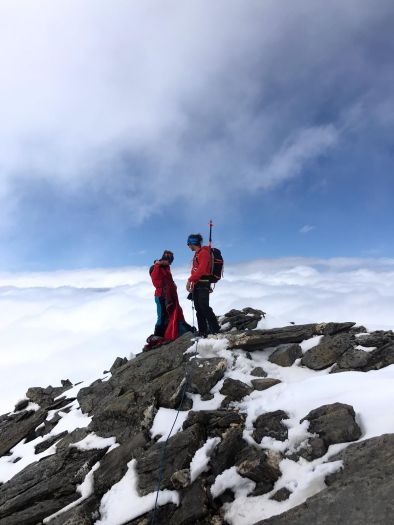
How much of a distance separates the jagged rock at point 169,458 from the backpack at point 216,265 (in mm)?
6369

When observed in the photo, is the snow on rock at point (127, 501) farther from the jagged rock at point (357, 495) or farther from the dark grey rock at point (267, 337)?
the dark grey rock at point (267, 337)

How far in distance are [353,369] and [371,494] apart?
17.1ft

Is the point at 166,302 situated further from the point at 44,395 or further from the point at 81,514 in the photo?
the point at 44,395

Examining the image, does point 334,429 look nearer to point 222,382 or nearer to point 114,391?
point 222,382

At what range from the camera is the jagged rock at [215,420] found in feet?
29.5

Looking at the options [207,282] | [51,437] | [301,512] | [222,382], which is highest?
[207,282]

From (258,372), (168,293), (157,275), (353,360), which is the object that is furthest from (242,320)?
(353,360)

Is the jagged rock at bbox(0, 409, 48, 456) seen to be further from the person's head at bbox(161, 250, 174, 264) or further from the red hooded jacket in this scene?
the person's head at bbox(161, 250, 174, 264)

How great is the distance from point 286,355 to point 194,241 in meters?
5.45

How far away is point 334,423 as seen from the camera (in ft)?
25.6

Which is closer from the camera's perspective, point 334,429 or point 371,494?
point 371,494

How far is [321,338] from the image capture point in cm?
1279

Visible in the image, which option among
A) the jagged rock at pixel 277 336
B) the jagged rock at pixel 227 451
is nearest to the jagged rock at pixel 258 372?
the jagged rock at pixel 277 336

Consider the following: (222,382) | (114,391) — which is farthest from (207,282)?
(114,391)
